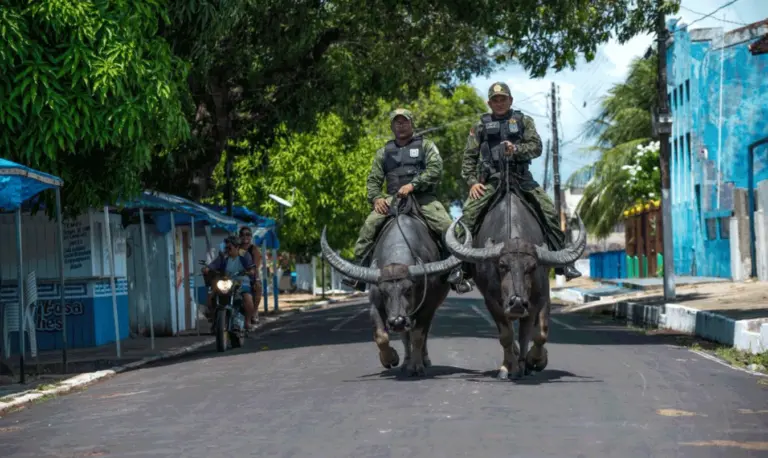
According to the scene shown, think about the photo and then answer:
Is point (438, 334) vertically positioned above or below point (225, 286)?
below

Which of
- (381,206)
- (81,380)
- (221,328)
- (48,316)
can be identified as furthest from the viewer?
(48,316)

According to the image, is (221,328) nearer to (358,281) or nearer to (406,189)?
(358,281)

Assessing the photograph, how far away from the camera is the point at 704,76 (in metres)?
48.0

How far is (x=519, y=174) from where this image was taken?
1438 centimetres

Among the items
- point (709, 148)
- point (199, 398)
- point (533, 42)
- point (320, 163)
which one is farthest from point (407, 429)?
point (320, 163)

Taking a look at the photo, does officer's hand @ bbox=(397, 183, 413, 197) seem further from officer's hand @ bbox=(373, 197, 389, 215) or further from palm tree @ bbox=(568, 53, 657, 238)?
palm tree @ bbox=(568, 53, 657, 238)

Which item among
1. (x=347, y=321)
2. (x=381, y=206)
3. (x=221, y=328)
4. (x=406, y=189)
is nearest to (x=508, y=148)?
(x=406, y=189)

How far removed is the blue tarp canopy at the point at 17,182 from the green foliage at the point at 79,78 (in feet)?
6.07

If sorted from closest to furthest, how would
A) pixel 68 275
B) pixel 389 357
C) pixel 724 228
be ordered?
pixel 389 357 → pixel 68 275 → pixel 724 228

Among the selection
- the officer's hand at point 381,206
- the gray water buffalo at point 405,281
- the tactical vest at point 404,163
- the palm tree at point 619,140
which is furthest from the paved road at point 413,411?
the palm tree at point 619,140

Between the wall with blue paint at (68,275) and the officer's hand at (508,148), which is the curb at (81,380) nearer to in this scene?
the wall with blue paint at (68,275)

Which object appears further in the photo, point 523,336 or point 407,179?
point 407,179

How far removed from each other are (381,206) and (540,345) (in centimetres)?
238

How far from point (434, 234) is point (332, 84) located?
14.6 metres
